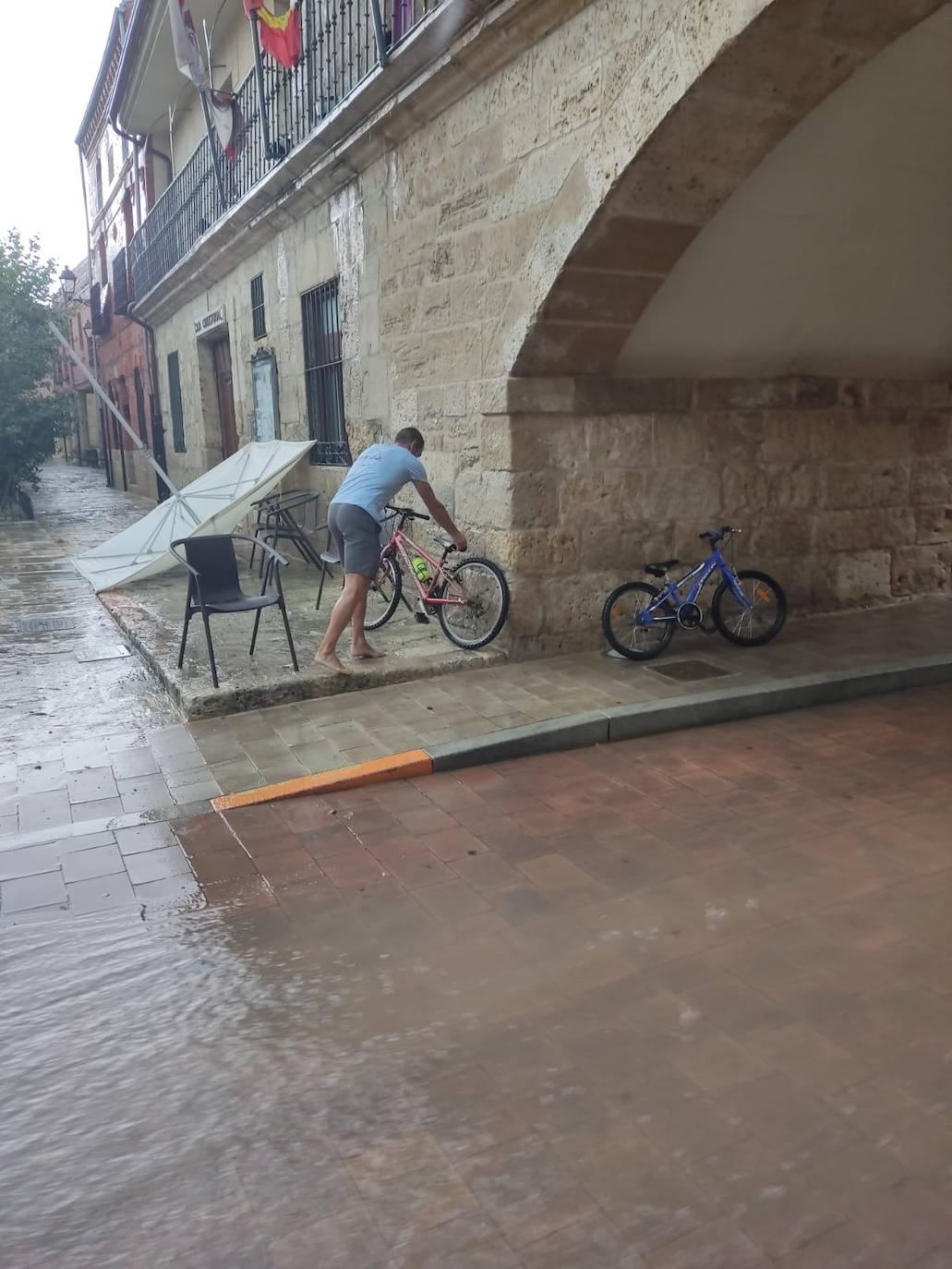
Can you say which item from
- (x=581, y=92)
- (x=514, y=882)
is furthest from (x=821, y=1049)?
(x=581, y=92)

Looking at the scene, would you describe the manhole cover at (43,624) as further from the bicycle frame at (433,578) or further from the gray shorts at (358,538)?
the gray shorts at (358,538)

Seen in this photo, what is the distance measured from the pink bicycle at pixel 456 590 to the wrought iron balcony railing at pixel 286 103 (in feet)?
11.6

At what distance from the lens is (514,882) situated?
12.1ft

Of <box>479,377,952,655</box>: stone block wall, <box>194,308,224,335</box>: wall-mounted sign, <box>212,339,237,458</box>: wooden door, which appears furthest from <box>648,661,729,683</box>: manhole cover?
<box>212,339,237,458</box>: wooden door

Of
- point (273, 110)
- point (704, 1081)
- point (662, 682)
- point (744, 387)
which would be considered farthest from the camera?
point (273, 110)

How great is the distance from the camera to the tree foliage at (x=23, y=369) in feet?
58.0

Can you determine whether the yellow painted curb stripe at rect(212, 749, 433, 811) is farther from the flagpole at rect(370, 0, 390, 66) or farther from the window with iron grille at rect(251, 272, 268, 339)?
the window with iron grille at rect(251, 272, 268, 339)

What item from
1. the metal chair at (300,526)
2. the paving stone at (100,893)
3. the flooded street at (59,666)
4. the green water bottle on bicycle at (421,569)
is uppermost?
the metal chair at (300,526)

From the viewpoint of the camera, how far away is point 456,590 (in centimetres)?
667

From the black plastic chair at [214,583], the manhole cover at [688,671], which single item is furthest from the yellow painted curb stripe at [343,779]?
the manhole cover at [688,671]

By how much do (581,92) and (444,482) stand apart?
8.94ft

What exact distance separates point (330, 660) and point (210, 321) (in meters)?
→ 9.81

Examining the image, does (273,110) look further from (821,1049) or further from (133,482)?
(133,482)

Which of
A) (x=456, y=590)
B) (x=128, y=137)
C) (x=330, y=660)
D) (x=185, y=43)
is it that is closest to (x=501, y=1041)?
(x=330, y=660)
